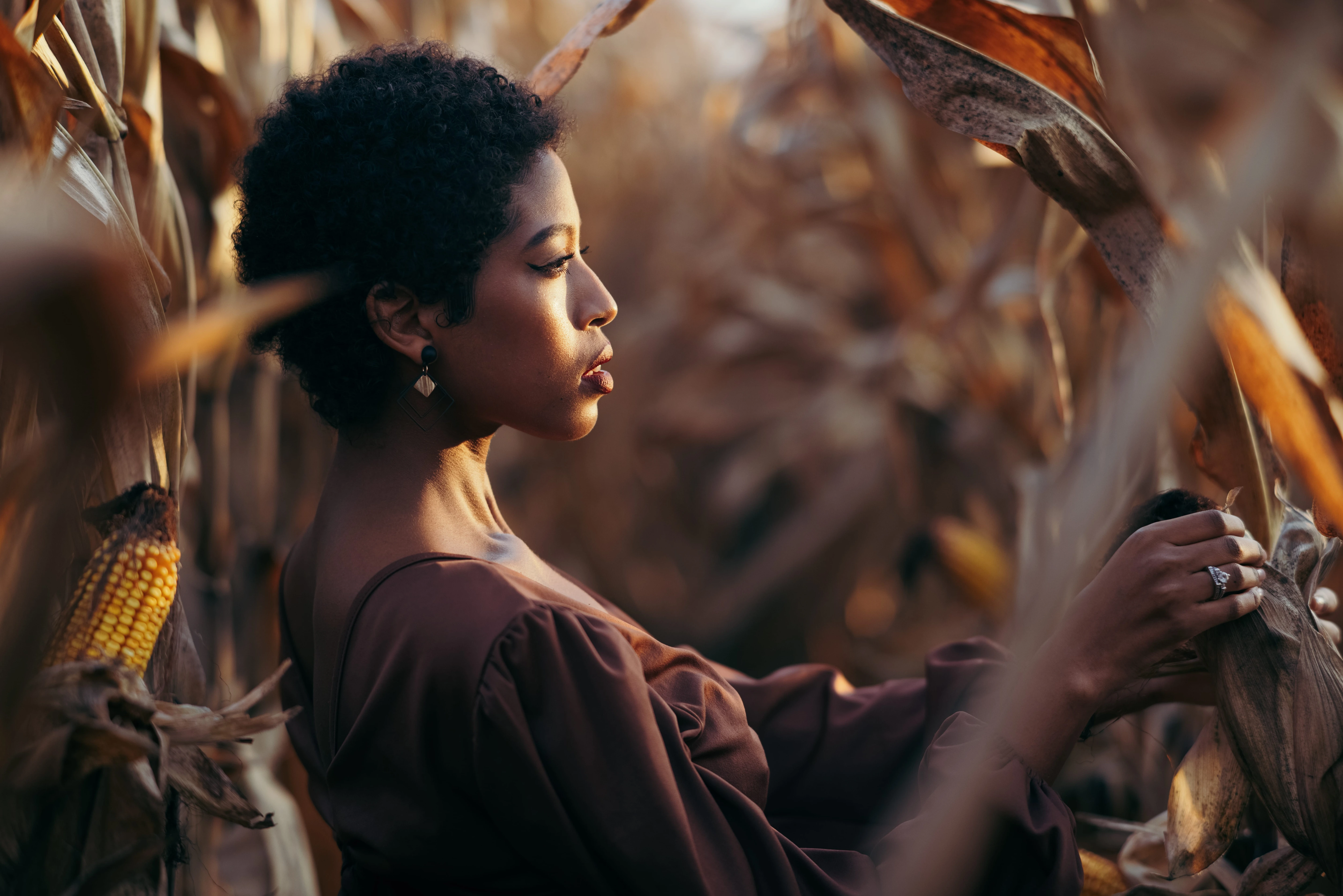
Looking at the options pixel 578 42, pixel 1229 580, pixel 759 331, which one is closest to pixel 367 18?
pixel 578 42

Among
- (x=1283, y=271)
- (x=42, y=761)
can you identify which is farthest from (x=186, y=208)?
(x=1283, y=271)

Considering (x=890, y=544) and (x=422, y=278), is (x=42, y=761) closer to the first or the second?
(x=422, y=278)

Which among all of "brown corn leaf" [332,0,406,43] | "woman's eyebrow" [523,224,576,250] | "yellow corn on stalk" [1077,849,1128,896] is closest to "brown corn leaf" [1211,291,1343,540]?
"yellow corn on stalk" [1077,849,1128,896]

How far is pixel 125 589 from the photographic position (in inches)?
30.2

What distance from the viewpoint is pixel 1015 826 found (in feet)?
2.63

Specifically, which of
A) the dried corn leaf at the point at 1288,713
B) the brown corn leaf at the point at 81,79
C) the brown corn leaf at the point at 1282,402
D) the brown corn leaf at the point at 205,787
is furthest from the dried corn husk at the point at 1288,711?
the brown corn leaf at the point at 81,79

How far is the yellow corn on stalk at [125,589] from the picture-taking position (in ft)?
2.46

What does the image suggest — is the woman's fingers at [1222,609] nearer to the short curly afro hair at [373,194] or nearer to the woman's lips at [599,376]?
the woman's lips at [599,376]

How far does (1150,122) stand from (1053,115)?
114 millimetres

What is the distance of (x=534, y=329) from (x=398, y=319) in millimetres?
126

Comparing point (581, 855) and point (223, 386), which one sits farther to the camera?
point (223, 386)

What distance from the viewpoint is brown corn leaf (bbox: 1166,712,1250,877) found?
86 cm

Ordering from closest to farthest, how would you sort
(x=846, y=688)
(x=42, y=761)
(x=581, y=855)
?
(x=42, y=761) → (x=581, y=855) → (x=846, y=688)

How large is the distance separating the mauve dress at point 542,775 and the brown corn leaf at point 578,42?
56 cm
